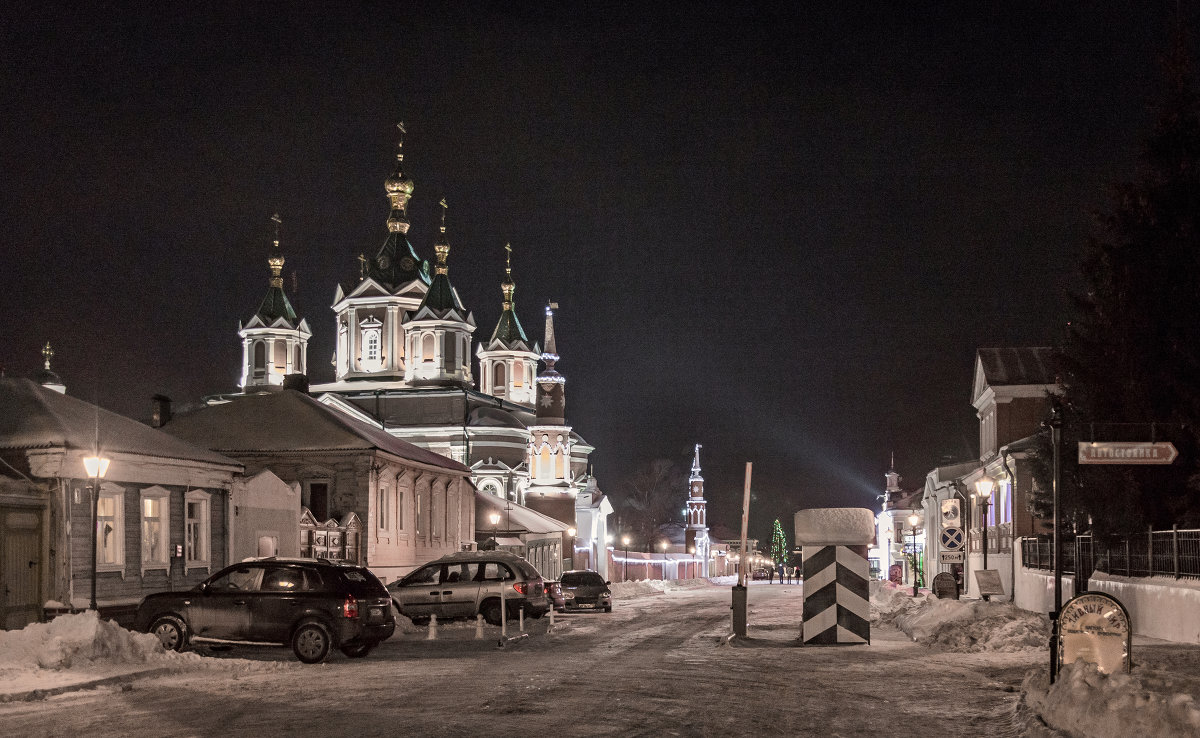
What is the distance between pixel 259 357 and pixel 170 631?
82.7 metres

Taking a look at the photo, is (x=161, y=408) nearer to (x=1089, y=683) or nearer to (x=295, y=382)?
(x=295, y=382)

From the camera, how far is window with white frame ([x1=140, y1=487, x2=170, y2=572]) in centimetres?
2641

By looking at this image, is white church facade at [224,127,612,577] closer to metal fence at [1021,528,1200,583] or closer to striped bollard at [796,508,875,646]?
metal fence at [1021,528,1200,583]

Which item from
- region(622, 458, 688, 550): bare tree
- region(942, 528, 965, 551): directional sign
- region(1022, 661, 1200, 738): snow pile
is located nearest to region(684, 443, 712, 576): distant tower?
region(622, 458, 688, 550): bare tree

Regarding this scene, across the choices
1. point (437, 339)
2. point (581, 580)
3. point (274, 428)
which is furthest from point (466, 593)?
point (437, 339)

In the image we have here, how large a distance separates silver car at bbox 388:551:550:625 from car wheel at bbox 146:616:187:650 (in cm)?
789

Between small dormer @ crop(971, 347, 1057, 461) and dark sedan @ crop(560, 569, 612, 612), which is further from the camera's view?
small dormer @ crop(971, 347, 1057, 461)

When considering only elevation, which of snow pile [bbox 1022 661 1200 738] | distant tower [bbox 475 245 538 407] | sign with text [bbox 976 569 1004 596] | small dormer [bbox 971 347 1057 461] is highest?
distant tower [bbox 475 245 538 407]

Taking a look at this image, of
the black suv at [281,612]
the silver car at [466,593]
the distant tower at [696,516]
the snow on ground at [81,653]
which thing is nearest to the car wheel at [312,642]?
the black suv at [281,612]

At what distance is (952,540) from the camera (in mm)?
29906

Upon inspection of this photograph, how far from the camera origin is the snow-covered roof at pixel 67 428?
2327 cm

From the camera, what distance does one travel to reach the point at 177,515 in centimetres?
2759

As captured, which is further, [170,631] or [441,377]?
[441,377]

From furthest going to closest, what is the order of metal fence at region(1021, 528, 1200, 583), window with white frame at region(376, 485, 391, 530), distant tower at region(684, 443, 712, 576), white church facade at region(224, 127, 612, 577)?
distant tower at region(684, 443, 712, 576)
white church facade at region(224, 127, 612, 577)
window with white frame at region(376, 485, 391, 530)
metal fence at region(1021, 528, 1200, 583)
